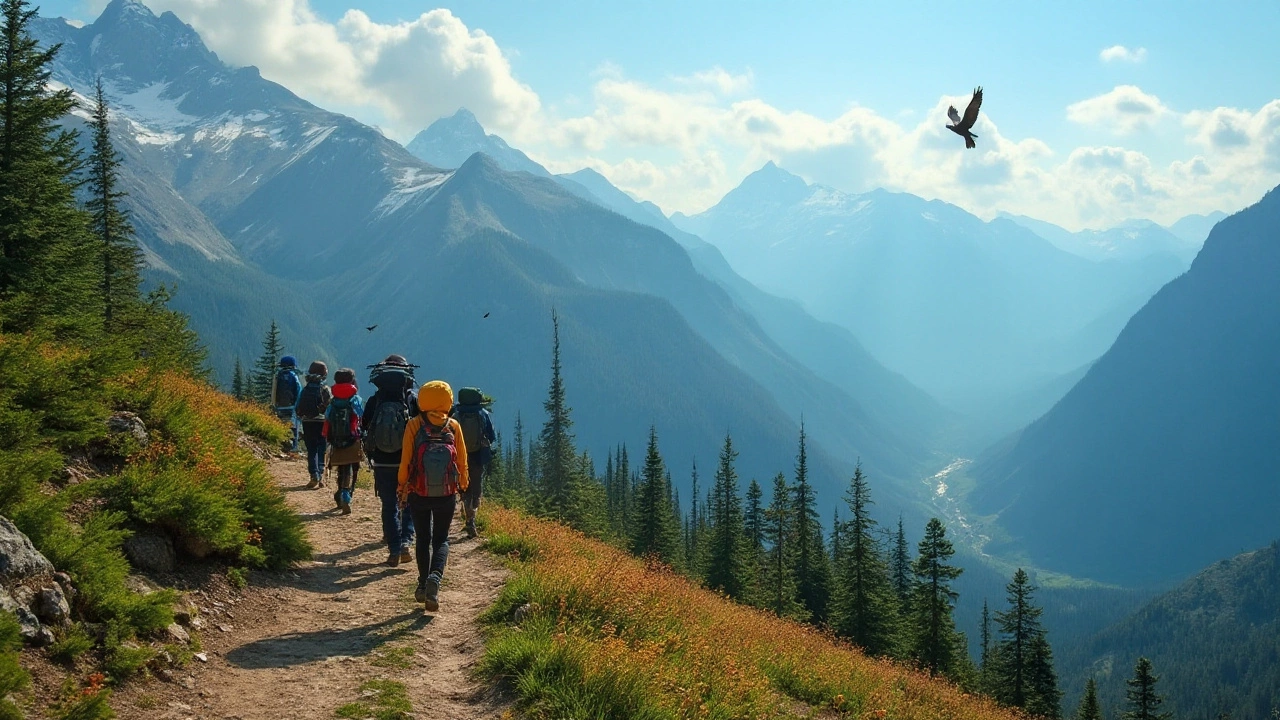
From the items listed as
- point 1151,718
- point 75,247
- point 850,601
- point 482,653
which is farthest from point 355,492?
point 1151,718

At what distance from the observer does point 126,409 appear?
9.95m

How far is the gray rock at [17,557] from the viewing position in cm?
563

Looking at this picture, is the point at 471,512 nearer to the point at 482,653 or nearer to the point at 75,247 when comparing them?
the point at 482,653

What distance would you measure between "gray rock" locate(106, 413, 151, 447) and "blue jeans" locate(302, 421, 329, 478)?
4592 mm

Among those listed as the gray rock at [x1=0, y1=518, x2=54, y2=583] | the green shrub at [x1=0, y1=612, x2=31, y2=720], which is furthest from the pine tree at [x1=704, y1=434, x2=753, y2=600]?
the green shrub at [x1=0, y1=612, x2=31, y2=720]

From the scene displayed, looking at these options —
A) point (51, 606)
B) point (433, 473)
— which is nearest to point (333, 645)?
point (433, 473)

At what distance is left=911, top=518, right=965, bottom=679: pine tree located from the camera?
34.8m

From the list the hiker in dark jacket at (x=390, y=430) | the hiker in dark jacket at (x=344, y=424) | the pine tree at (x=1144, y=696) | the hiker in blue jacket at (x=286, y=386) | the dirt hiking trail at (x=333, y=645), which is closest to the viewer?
the dirt hiking trail at (x=333, y=645)

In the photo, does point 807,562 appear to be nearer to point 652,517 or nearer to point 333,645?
point 652,517

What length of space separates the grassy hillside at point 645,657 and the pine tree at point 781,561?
2611 cm

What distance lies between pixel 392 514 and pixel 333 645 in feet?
10.6

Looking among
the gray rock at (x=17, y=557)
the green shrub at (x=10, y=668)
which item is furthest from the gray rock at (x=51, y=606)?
the green shrub at (x=10, y=668)

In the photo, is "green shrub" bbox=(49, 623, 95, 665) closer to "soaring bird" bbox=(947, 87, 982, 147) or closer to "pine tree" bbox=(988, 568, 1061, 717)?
"soaring bird" bbox=(947, 87, 982, 147)

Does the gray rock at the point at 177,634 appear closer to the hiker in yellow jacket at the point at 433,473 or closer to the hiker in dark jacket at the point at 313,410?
the hiker in yellow jacket at the point at 433,473
